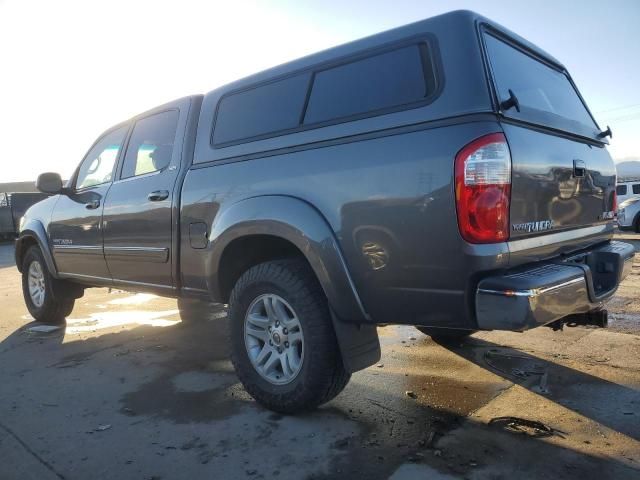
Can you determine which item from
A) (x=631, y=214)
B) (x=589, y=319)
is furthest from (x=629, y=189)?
(x=589, y=319)

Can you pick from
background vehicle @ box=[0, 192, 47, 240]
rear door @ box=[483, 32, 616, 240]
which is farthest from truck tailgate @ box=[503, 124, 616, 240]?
background vehicle @ box=[0, 192, 47, 240]

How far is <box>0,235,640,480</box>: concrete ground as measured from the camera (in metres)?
2.37

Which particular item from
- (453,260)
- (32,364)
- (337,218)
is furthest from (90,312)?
(453,260)

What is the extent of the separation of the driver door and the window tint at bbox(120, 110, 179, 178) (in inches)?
8.9

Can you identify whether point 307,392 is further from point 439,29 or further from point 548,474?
point 439,29

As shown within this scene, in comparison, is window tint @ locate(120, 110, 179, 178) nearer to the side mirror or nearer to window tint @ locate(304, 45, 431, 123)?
the side mirror

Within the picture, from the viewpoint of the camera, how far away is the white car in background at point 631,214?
14180mm

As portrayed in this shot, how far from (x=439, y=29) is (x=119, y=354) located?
11.9 feet

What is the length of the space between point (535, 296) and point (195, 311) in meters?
4.60

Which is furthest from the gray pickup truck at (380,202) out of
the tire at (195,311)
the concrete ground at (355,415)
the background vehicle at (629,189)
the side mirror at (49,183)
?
the background vehicle at (629,189)

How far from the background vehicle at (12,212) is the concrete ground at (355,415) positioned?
1624 centimetres

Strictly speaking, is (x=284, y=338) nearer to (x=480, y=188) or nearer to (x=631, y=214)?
(x=480, y=188)

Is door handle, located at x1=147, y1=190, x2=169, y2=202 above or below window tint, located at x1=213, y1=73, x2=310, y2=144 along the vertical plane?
below

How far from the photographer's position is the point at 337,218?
2.56 m
